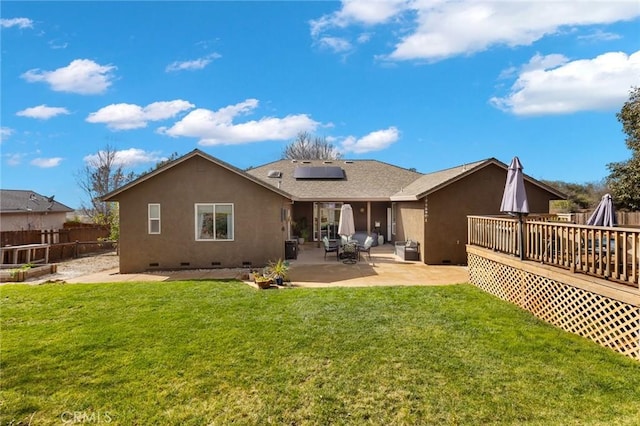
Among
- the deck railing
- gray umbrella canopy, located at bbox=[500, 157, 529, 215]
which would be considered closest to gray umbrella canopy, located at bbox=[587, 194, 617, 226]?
the deck railing

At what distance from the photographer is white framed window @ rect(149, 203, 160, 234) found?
44.4 feet

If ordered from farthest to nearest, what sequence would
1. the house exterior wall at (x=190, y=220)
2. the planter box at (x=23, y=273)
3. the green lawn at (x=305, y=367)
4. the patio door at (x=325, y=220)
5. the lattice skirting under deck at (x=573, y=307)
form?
1. the patio door at (x=325, y=220)
2. the house exterior wall at (x=190, y=220)
3. the planter box at (x=23, y=273)
4. the lattice skirting under deck at (x=573, y=307)
5. the green lawn at (x=305, y=367)

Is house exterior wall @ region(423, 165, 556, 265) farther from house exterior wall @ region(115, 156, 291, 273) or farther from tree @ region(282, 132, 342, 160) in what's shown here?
tree @ region(282, 132, 342, 160)

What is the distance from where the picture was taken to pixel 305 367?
4824 mm

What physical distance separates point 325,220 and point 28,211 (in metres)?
23.2

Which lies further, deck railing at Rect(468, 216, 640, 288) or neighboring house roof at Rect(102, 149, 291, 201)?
neighboring house roof at Rect(102, 149, 291, 201)

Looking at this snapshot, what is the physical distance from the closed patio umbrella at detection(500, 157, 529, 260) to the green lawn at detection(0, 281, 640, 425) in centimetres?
199

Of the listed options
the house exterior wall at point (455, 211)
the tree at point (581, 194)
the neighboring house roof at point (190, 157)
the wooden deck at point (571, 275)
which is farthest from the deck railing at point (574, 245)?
the tree at point (581, 194)

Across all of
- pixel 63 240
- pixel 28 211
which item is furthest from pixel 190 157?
pixel 28 211

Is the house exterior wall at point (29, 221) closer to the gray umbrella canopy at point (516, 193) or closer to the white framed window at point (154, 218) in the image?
the white framed window at point (154, 218)

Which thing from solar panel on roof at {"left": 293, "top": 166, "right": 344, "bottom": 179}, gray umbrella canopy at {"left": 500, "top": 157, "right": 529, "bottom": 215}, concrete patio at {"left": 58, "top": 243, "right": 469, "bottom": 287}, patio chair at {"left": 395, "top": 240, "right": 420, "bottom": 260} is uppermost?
solar panel on roof at {"left": 293, "top": 166, "right": 344, "bottom": 179}

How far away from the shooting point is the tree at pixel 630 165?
1833 centimetres

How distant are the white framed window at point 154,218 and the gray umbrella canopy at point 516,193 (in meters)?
12.1

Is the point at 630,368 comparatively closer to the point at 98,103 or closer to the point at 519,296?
the point at 519,296
